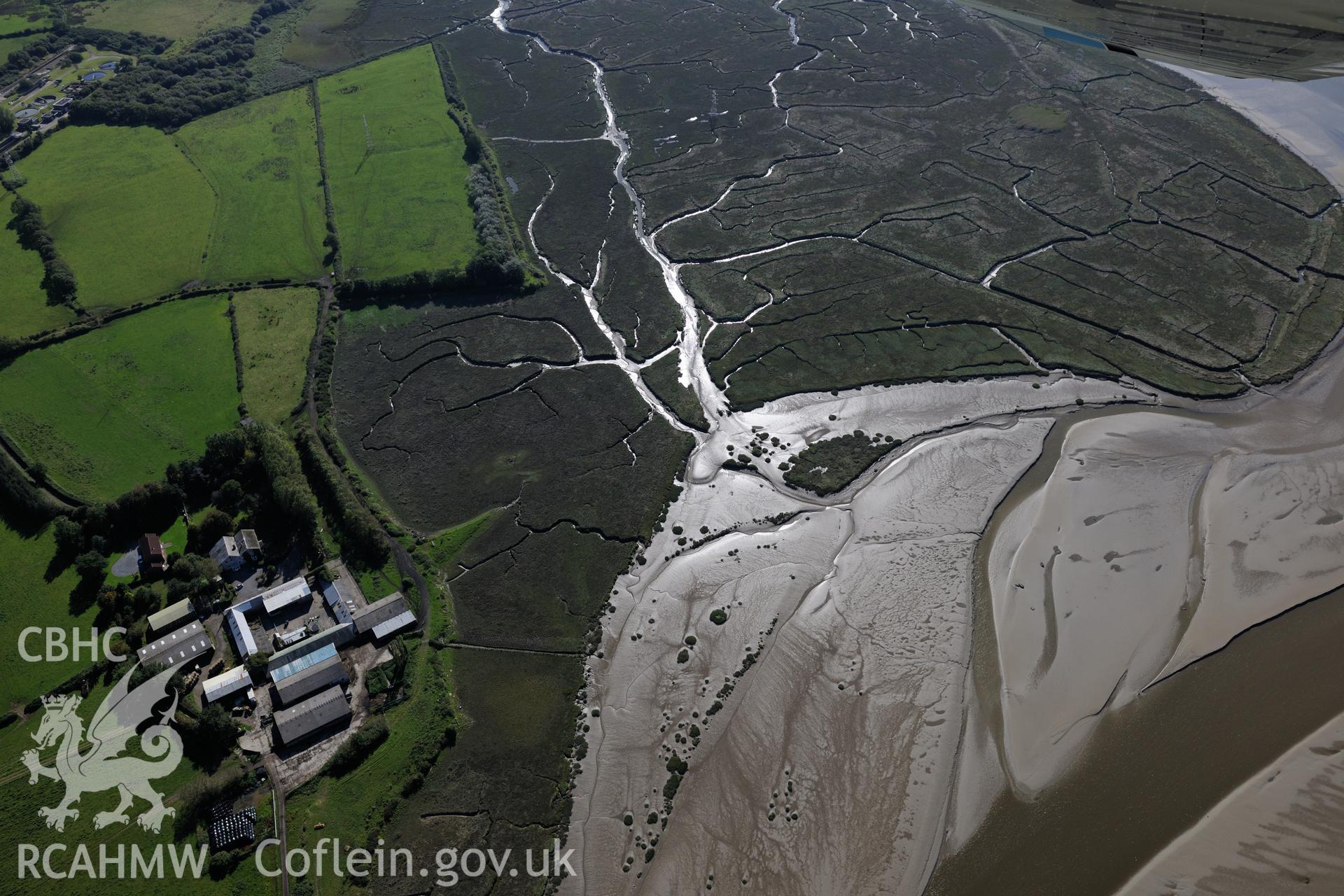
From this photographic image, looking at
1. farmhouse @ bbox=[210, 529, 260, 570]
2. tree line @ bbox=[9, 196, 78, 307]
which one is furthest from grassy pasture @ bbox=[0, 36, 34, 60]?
farmhouse @ bbox=[210, 529, 260, 570]

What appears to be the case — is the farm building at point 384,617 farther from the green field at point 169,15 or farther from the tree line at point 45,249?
the green field at point 169,15

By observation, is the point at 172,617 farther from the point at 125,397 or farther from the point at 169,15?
the point at 169,15

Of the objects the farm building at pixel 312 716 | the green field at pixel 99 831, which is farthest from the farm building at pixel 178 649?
the farm building at pixel 312 716

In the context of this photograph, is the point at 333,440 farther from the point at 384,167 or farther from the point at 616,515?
the point at 384,167

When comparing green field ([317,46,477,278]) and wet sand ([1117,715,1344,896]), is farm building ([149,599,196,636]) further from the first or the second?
wet sand ([1117,715,1344,896])

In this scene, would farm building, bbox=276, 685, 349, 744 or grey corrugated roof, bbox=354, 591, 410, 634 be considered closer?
farm building, bbox=276, 685, 349, 744

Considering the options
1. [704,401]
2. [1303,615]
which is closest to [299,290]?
[704,401]
